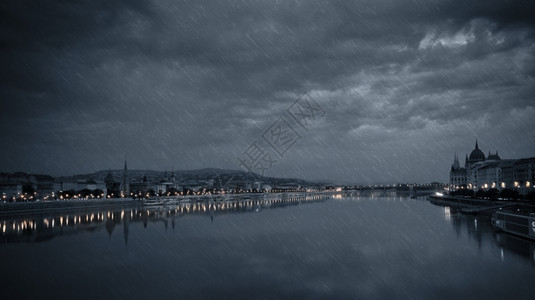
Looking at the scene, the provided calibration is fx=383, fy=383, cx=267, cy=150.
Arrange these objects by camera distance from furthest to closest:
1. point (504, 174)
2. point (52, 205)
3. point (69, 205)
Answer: point (504, 174) → point (69, 205) → point (52, 205)

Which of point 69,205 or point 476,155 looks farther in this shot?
point 476,155

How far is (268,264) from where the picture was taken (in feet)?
60.8

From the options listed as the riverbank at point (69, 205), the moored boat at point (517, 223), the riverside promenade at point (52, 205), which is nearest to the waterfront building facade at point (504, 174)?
the moored boat at point (517, 223)

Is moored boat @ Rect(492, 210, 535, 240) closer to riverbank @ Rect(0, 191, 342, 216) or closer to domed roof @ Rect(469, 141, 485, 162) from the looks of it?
riverbank @ Rect(0, 191, 342, 216)

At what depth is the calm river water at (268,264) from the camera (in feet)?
46.1

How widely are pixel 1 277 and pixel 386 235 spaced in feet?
77.3

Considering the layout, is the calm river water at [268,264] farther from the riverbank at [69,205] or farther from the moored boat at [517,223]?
the riverbank at [69,205]

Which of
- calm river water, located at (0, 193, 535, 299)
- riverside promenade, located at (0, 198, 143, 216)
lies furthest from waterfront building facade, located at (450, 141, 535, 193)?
riverside promenade, located at (0, 198, 143, 216)

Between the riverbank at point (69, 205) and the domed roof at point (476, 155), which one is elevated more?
the domed roof at point (476, 155)

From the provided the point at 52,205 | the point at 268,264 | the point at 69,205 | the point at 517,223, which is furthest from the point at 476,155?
the point at 268,264

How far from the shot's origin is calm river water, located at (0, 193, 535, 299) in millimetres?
14047

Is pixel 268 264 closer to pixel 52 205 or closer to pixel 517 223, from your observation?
pixel 517 223

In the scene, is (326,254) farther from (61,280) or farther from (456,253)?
(61,280)

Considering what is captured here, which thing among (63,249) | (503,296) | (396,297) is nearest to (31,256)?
(63,249)
